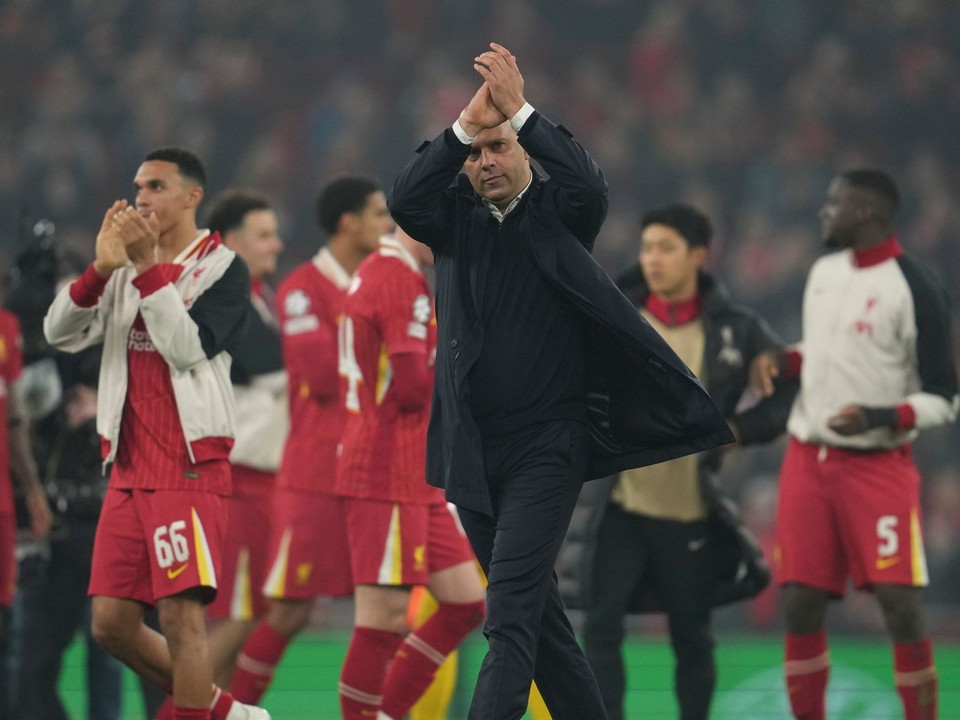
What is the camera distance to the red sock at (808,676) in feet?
22.0

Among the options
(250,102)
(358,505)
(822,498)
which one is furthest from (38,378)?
(250,102)

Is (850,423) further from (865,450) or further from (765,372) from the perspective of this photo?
(765,372)

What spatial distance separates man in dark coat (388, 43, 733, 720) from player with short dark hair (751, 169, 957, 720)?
1.67m

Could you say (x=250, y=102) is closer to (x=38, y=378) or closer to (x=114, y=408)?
(x=38, y=378)

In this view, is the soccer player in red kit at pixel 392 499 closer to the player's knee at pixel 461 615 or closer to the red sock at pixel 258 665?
the player's knee at pixel 461 615

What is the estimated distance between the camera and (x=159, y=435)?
5.54 meters

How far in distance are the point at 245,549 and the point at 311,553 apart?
43cm

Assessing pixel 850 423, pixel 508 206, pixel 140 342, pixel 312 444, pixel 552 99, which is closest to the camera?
pixel 508 206

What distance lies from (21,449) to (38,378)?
0.53 m

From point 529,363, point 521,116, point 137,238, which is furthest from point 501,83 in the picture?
point 137,238

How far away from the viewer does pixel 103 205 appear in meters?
16.0

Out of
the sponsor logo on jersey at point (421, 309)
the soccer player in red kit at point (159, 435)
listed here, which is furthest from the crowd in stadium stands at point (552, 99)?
the soccer player in red kit at point (159, 435)

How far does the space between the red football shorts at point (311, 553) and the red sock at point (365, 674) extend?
0.79 meters

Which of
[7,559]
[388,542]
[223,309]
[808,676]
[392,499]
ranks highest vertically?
[223,309]
